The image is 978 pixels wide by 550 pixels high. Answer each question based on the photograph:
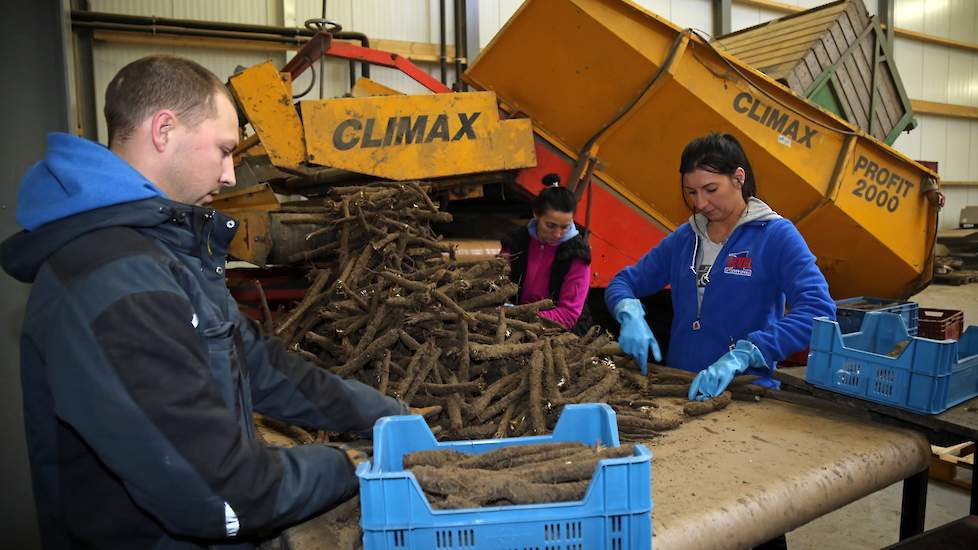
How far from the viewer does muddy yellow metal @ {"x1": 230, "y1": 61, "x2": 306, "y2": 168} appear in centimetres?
357

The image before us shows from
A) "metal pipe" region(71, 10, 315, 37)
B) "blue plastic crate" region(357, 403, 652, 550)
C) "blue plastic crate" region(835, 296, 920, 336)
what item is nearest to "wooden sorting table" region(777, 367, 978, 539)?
"blue plastic crate" region(835, 296, 920, 336)

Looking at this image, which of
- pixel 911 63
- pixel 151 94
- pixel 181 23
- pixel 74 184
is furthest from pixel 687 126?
pixel 911 63

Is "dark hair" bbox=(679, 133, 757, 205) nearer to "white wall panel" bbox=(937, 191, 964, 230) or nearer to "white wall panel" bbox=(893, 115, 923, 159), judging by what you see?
"white wall panel" bbox=(893, 115, 923, 159)

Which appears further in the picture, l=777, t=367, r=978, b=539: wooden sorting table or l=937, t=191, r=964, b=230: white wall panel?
l=937, t=191, r=964, b=230: white wall panel

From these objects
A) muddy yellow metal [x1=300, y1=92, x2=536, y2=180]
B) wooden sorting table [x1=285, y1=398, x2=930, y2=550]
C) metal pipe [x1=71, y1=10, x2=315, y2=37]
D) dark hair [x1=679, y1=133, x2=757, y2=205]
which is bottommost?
wooden sorting table [x1=285, y1=398, x2=930, y2=550]

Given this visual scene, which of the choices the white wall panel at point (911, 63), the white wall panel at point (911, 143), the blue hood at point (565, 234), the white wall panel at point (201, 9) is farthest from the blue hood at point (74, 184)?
A: the white wall panel at point (911, 63)

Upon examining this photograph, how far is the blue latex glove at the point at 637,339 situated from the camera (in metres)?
2.54

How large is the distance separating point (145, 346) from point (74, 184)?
36 centimetres

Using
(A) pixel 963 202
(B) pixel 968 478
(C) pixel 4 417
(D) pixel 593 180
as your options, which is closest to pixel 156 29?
(D) pixel 593 180

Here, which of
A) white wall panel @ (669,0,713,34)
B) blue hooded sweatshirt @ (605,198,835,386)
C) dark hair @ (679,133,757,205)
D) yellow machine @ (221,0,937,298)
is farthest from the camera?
white wall panel @ (669,0,713,34)

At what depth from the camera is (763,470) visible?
1640mm

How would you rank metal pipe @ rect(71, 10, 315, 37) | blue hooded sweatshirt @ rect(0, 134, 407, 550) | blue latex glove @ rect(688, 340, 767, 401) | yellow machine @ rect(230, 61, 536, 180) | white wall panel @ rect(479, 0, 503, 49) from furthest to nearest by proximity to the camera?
white wall panel @ rect(479, 0, 503, 49) < metal pipe @ rect(71, 10, 315, 37) < yellow machine @ rect(230, 61, 536, 180) < blue latex glove @ rect(688, 340, 767, 401) < blue hooded sweatshirt @ rect(0, 134, 407, 550)

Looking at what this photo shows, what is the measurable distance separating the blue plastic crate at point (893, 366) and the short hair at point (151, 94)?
1.96 metres

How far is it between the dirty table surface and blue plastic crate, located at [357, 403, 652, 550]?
30 cm
